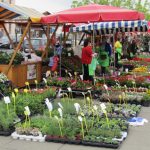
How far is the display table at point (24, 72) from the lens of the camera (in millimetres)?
14102

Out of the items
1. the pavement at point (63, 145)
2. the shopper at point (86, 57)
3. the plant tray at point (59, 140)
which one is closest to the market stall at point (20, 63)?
the shopper at point (86, 57)

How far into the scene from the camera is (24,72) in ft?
49.3

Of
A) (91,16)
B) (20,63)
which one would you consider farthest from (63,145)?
(20,63)

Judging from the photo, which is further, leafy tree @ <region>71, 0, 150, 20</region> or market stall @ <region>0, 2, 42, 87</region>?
leafy tree @ <region>71, 0, 150, 20</region>

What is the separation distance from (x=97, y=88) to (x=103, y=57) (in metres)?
5.76

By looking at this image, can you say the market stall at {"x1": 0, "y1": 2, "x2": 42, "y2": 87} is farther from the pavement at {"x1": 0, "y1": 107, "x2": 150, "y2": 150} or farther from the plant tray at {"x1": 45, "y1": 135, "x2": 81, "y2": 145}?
the plant tray at {"x1": 45, "y1": 135, "x2": 81, "y2": 145}

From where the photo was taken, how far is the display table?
555 inches

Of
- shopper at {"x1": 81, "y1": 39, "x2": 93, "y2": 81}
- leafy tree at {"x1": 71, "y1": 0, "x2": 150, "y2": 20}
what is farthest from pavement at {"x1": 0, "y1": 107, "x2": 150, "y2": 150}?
leafy tree at {"x1": 71, "y1": 0, "x2": 150, "y2": 20}

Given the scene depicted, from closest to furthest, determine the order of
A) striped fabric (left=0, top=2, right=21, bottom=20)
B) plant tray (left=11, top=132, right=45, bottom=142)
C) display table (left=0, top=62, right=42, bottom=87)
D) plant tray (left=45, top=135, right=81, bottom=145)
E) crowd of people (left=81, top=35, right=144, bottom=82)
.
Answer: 1. plant tray (left=45, top=135, right=81, bottom=145)
2. plant tray (left=11, top=132, right=45, bottom=142)
3. striped fabric (left=0, top=2, right=21, bottom=20)
4. display table (left=0, top=62, right=42, bottom=87)
5. crowd of people (left=81, top=35, right=144, bottom=82)

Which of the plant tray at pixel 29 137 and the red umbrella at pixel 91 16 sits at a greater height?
the red umbrella at pixel 91 16

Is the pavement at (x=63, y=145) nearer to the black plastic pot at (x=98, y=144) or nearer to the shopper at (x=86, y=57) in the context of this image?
the black plastic pot at (x=98, y=144)

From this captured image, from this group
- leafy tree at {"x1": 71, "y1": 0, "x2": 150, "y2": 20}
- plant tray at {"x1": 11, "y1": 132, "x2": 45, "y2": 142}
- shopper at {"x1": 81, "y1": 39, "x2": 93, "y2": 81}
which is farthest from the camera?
leafy tree at {"x1": 71, "y1": 0, "x2": 150, "y2": 20}

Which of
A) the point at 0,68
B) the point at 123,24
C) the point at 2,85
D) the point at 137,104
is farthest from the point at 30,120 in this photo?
the point at 123,24

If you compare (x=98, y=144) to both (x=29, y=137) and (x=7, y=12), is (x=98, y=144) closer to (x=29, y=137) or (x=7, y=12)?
(x=29, y=137)
